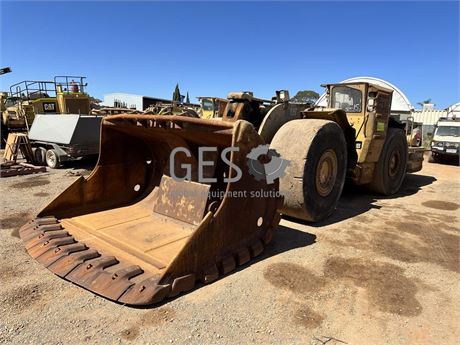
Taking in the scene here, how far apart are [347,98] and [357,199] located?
1836 millimetres

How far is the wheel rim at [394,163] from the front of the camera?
23.1ft

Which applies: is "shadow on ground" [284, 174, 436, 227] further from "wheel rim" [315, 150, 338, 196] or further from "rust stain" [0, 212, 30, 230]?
"rust stain" [0, 212, 30, 230]

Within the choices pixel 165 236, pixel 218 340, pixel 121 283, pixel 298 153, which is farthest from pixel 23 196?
pixel 218 340

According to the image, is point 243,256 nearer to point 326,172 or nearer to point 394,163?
point 326,172

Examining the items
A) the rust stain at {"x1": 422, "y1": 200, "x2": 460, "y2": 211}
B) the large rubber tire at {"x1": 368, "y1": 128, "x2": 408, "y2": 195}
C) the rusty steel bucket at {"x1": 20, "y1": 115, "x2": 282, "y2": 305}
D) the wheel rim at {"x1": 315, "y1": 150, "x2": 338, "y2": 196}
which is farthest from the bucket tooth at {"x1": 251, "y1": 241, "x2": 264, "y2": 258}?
the rust stain at {"x1": 422, "y1": 200, "x2": 460, "y2": 211}

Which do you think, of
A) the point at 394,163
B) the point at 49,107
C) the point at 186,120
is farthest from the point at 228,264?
the point at 49,107

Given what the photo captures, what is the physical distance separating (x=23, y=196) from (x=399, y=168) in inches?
279

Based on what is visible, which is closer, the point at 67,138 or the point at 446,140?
the point at 67,138

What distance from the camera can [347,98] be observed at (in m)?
6.54

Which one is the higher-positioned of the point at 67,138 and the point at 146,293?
the point at 67,138

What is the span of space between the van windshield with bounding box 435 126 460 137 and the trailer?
12.9 meters

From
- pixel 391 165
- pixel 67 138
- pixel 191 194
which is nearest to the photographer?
pixel 191 194

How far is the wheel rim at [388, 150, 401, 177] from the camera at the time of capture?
23.1 ft

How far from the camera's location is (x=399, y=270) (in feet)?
12.1
